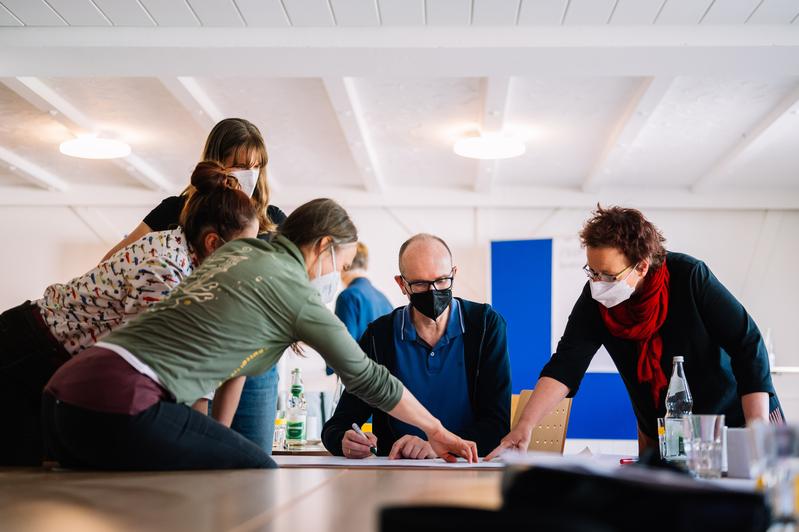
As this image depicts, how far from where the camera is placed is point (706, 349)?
92.0 inches

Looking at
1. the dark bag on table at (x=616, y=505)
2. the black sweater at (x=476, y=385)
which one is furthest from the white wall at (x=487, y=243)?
the dark bag on table at (x=616, y=505)

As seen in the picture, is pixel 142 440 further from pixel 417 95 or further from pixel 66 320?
pixel 417 95

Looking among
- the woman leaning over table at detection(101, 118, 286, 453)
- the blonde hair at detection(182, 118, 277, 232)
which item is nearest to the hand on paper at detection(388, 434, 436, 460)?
the woman leaning over table at detection(101, 118, 286, 453)

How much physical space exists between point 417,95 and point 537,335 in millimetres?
2874

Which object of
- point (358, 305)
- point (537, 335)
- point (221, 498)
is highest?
point (537, 335)

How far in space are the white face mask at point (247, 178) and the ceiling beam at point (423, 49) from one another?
5.31ft

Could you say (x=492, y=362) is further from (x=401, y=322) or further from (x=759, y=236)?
(x=759, y=236)

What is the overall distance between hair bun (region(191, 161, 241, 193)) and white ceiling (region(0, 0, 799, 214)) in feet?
5.94

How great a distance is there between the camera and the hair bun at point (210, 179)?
204 cm

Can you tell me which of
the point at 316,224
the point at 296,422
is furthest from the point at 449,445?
the point at 296,422

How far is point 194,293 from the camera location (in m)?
1.60

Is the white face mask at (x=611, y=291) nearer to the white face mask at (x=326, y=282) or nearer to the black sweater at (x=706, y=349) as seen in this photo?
the black sweater at (x=706, y=349)

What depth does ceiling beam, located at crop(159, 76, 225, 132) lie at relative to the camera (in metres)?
4.88

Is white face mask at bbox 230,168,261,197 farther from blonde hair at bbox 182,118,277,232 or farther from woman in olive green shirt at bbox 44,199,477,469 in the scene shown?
woman in olive green shirt at bbox 44,199,477,469
